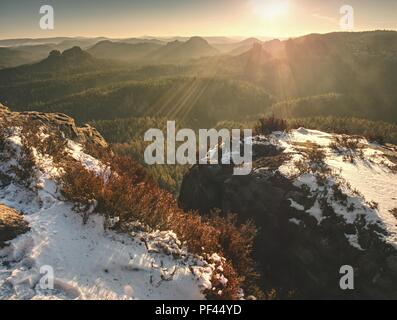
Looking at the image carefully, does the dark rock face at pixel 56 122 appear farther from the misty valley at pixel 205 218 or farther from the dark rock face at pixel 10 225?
the dark rock face at pixel 10 225

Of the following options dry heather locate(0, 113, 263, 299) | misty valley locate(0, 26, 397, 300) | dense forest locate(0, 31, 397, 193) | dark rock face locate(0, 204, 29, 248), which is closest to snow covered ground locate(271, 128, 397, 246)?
misty valley locate(0, 26, 397, 300)

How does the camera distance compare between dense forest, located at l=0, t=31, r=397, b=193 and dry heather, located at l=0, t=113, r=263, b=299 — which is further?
dense forest, located at l=0, t=31, r=397, b=193

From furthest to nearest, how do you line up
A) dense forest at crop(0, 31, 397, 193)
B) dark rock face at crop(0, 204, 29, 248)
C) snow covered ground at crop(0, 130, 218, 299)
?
1. dense forest at crop(0, 31, 397, 193)
2. dark rock face at crop(0, 204, 29, 248)
3. snow covered ground at crop(0, 130, 218, 299)

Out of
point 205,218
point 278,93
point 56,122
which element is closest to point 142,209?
point 205,218

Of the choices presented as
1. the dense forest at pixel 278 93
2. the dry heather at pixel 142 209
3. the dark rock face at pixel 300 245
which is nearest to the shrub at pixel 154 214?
the dry heather at pixel 142 209

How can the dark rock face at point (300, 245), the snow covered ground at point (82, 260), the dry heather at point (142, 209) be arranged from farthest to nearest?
1. the dark rock face at point (300, 245)
2. the dry heather at point (142, 209)
3. the snow covered ground at point (82, 260)

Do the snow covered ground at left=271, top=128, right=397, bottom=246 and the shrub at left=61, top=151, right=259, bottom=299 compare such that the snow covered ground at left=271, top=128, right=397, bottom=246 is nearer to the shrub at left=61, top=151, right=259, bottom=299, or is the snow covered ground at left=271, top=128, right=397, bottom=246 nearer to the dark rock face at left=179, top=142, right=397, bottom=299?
the dark rock face at left=179, top=142, right=397, bottom=299
